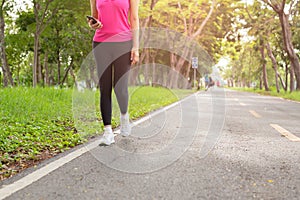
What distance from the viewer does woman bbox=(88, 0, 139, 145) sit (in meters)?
→ 4.22

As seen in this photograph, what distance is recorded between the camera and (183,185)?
Answer: 275 centimetres

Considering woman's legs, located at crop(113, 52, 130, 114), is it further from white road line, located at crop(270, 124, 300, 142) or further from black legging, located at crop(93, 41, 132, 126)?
white road line, located at crop(270, 124, 300, 142)

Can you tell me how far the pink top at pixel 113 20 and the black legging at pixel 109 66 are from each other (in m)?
0.07

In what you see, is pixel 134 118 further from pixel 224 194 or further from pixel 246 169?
pixel 224 194

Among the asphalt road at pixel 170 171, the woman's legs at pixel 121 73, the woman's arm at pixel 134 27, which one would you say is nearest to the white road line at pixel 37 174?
the asphalt road at pixel 170 171

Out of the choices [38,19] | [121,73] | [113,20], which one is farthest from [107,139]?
[38,19]

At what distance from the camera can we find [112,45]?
4.27 metres

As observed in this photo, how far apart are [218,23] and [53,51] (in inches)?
566

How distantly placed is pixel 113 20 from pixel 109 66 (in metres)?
0.55

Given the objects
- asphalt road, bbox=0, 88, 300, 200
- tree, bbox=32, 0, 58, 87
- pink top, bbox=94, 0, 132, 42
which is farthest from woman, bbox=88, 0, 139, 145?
tree, bbox=32, 0, 58, 87

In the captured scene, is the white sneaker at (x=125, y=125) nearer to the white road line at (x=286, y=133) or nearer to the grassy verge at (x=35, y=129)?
the grassy verge at (x=35, y=129)

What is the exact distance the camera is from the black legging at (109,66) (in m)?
4.30

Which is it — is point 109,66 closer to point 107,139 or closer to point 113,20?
point 113,20

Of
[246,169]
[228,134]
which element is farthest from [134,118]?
[246,169]
